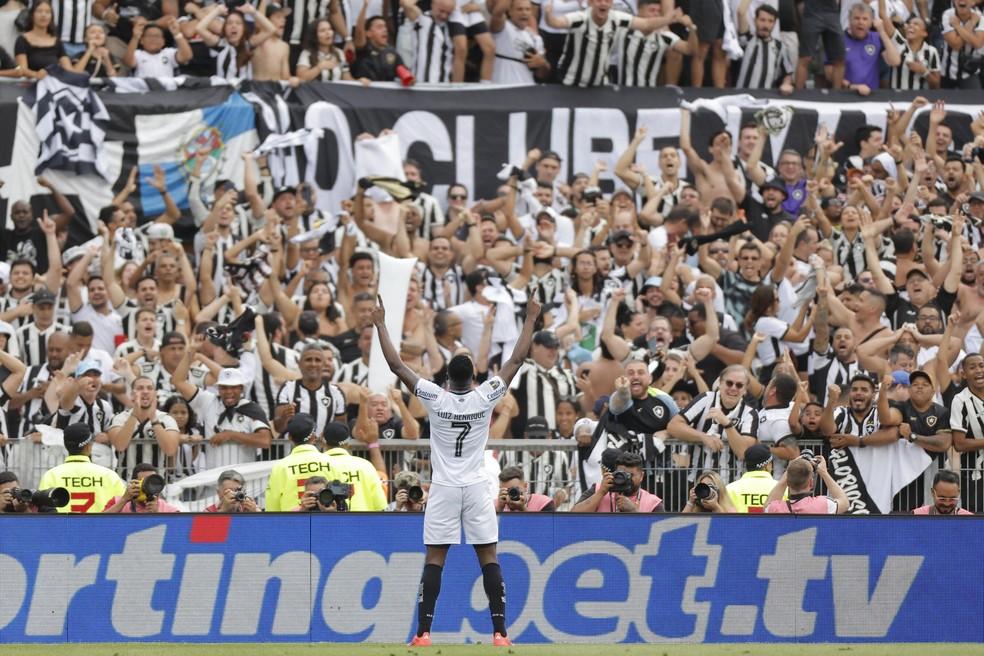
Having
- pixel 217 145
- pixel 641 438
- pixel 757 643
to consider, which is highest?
pixel 217 145

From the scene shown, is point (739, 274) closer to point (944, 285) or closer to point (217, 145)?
point (944, 285)

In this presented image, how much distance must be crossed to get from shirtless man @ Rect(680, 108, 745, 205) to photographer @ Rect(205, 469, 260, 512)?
8.46 m

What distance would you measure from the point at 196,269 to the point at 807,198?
671cm

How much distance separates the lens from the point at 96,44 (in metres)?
20.8

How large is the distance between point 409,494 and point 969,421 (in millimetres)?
4841

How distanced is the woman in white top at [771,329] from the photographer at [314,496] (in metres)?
5.47

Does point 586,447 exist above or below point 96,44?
below

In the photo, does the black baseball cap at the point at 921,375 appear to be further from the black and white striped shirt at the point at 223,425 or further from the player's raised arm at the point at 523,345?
the black and white striped shirt at the point at 223,425

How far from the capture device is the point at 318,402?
53.0 feet

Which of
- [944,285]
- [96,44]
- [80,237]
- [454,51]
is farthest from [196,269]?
[944,285]

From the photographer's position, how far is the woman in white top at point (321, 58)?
70.7 ft

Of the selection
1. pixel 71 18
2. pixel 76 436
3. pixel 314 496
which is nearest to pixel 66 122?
pixel 71 18

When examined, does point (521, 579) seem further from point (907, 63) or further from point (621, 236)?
point (907, 63)

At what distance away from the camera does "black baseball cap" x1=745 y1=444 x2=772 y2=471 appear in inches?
559
